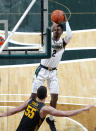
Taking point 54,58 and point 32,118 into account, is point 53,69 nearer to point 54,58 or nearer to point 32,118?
point 54,58

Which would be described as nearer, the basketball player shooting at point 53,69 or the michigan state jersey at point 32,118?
the michigan state jersey at point 32,118

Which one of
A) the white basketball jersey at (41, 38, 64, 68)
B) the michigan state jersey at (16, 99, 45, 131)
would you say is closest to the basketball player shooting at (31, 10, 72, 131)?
the white basketball jersey at (41, 38, 64, 68)

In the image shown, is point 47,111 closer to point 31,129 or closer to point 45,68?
point 31,129

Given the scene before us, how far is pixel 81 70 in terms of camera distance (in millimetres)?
10352

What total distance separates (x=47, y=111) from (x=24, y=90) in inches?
151

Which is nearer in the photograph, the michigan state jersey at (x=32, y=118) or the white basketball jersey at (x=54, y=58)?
the michigan state jersey at (x=32, y=118)

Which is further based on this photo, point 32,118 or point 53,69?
point 53,69

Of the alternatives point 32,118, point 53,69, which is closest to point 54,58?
point 53,69

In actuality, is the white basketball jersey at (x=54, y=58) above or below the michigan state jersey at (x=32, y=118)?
above

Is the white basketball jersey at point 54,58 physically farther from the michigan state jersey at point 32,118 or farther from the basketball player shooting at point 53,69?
the michigan state jersey at point 32,118

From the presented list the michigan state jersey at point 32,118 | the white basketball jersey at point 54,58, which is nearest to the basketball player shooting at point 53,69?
the white basketball jersey at point 54,58

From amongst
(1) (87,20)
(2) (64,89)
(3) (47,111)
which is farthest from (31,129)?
(1) (87,20)

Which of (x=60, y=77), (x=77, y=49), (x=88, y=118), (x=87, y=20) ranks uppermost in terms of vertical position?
(x=87, y=20)

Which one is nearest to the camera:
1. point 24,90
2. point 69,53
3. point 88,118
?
point 88,118
